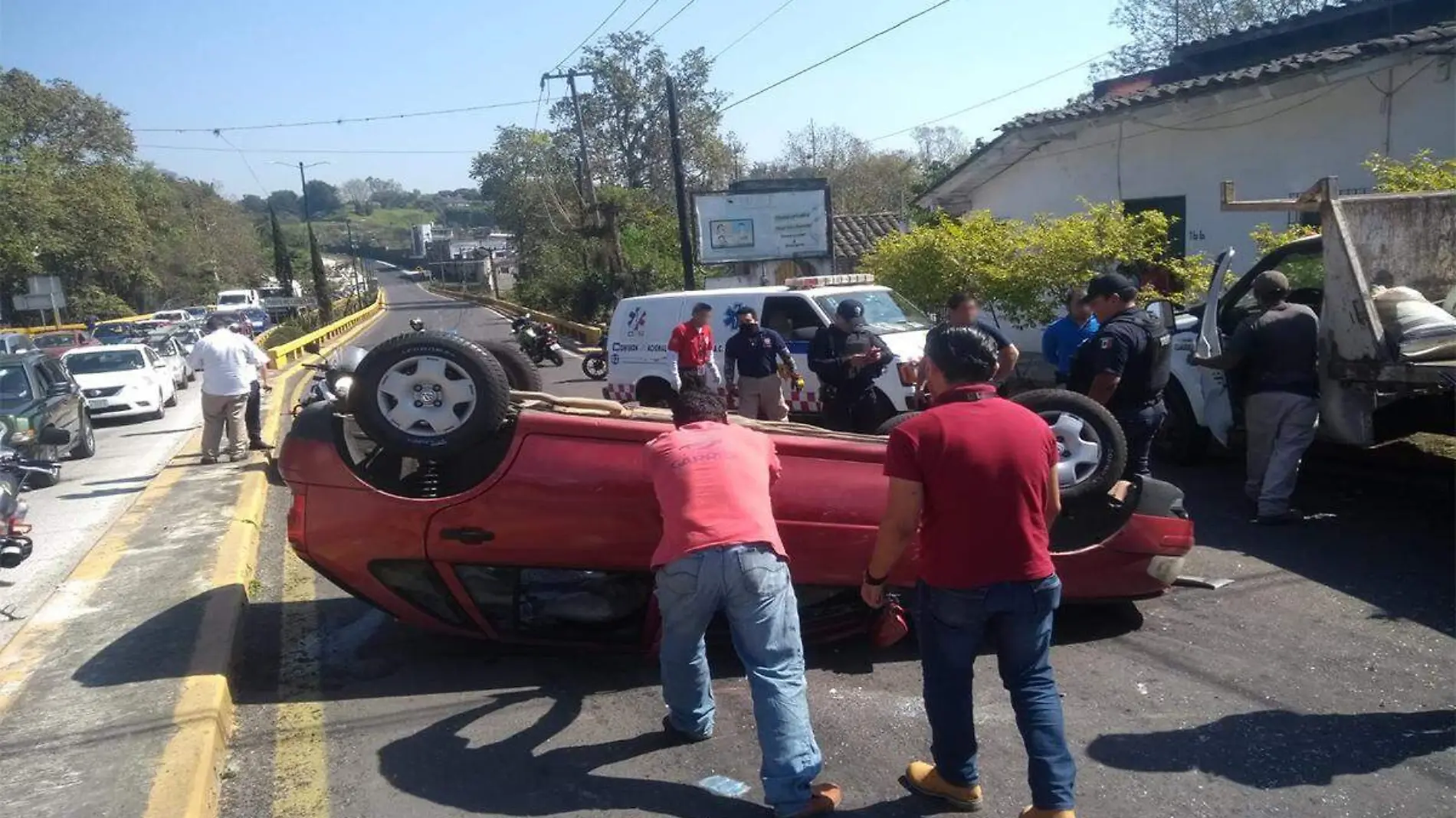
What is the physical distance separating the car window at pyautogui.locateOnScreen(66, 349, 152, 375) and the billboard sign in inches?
506

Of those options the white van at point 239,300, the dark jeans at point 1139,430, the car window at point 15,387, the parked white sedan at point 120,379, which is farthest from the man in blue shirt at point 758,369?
the white van at point 239,300

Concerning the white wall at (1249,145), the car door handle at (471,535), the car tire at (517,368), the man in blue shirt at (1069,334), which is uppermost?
the white wall at (1249,145)

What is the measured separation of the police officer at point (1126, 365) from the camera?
6.21 m

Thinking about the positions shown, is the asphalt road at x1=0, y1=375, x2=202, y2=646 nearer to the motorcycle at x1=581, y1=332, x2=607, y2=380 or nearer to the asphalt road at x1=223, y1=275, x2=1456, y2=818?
the asphalt road at x1=223, y1=275, x2=1456, y2=818

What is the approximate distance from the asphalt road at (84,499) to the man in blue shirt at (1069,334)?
6835mm

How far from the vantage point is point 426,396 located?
4895mm

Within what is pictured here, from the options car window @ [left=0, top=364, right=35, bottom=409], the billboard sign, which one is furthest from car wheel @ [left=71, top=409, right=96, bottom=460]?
the billboard sign

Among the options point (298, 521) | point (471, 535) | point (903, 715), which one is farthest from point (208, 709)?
point (903, 715)

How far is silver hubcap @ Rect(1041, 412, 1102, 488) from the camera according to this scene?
5.28m

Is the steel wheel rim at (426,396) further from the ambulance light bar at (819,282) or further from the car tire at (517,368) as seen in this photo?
the ambulance light bar at (819,282)

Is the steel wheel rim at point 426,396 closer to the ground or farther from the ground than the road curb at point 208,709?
farther from the ground

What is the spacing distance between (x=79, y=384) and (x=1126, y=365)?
1635cm

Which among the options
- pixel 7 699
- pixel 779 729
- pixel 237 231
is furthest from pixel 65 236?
pixel 779 729

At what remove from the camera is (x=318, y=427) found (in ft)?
16.4
